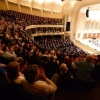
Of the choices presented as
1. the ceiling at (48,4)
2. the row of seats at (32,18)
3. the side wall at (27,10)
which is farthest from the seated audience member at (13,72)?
the ceiling at (48,4)

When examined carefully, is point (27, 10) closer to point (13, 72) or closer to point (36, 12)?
point (36, 12)

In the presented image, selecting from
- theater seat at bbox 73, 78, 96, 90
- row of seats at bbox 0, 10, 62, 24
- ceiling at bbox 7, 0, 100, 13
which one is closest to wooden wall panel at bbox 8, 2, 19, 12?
ceiling at bbox 7, 0, 100, 13

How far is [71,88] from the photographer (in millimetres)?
→ 2855

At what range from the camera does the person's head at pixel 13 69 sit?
168 centimetres

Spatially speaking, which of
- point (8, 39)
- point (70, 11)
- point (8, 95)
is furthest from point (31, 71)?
point (70, 11)

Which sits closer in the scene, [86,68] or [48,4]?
[86,68]

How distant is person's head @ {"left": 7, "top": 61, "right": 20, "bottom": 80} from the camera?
1.68 metres

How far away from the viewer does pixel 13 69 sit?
1698mm

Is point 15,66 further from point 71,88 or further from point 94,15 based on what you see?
point 94,15

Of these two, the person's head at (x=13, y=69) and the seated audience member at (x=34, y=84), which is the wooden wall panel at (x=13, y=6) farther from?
the seated audience member at (x=34, y=84)

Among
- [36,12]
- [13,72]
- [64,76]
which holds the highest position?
[36,12]

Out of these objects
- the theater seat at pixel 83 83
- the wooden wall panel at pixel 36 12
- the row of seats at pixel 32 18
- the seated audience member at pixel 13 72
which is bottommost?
the theater seat at pixel 83 83

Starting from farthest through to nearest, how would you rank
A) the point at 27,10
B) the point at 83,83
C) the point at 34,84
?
the point at 27,10 → the point at 83,83 → the point at 34,84

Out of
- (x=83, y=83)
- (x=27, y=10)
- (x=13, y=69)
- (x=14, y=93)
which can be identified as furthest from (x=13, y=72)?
(x=27, y=10)
